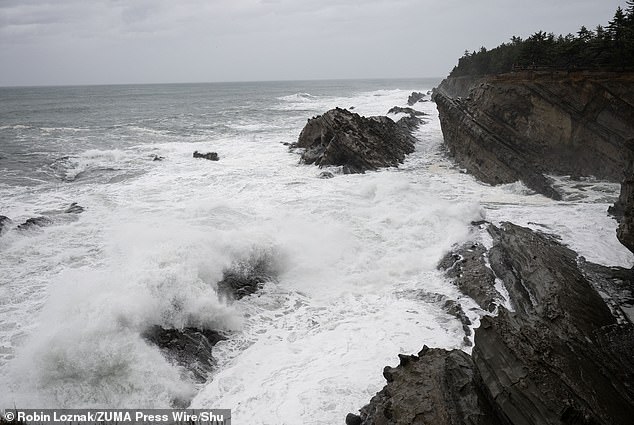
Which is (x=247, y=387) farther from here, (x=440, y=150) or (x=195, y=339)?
(x=440, y=150)

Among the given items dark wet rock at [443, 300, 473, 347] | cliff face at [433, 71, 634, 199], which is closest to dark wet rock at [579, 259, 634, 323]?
dark wet rock at [443, 300, 473, 347]

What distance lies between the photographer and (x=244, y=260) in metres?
11.7

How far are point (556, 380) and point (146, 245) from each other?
35.9 feet

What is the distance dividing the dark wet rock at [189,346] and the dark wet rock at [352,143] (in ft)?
50.1

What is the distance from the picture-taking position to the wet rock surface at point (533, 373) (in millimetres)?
5281

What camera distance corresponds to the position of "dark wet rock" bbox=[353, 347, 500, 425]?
560 cm

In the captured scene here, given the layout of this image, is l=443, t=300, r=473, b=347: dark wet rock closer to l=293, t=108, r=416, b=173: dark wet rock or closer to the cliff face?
the cliff face

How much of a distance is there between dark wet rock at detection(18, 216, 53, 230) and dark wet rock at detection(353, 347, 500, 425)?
525 inches

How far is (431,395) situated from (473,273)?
17.1 ft

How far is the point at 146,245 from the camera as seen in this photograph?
1209 cm

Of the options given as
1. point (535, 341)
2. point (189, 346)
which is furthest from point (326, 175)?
point (535, 341)

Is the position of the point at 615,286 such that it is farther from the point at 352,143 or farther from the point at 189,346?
the point at 352,143

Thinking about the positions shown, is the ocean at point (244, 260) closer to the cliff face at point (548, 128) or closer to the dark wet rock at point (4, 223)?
the dark wet rock at point (4, 223)

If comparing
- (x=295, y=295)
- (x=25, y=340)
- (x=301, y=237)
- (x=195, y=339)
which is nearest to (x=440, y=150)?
(x=301, y=237)
